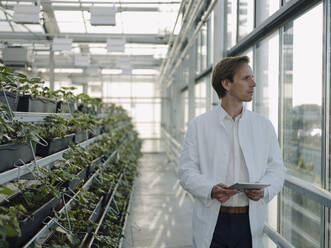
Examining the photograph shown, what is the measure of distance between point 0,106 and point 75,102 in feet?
5.70

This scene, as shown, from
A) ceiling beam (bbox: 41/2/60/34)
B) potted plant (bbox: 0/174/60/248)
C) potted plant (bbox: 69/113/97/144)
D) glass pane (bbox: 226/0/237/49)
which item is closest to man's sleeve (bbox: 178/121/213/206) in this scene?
potted plant (bbox: 0/174/60/248)

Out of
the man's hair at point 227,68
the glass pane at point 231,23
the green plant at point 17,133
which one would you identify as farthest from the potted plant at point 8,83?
the glass pane at point 231,23

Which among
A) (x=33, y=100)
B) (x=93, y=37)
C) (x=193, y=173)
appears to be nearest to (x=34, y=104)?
(x=33, y=100)

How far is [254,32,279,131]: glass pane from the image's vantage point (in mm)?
3189

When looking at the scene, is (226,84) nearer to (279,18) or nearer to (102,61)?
(279,18)

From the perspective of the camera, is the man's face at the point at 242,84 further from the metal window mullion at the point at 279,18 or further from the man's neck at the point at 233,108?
the metal window mullion at the point at 279,18

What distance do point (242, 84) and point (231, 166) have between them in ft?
1.45

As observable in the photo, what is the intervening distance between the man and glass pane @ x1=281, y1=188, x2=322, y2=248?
0.84 meters

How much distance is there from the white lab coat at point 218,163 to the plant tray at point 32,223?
29.6 inches

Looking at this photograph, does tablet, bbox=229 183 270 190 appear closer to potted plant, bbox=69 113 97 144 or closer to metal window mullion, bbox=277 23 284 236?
metal window mullion, bbox=277 23 284 236

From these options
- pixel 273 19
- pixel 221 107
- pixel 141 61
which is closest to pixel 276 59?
pixel 273 19

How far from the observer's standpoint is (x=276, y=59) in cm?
315

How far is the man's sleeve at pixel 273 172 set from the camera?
71.7 inches

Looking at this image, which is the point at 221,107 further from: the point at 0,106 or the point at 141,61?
the point at 141,61
